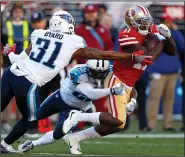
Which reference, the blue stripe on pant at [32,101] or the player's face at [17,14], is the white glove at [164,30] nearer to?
the blue stripe on pant at [32,101]

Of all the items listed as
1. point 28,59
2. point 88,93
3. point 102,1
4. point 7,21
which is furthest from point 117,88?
point 102,1

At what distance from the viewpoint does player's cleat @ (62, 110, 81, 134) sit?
29.8ft

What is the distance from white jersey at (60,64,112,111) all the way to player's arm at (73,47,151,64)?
1.39 feet

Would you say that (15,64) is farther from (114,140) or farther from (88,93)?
(114,140)

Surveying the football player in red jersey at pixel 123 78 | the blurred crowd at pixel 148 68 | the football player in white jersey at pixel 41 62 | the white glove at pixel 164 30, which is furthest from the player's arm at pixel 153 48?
the blurred crowd at pixel 148 68

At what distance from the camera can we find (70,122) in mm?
9180

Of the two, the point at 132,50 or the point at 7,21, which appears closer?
the point at 132,50

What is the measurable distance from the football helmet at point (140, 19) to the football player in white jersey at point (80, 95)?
0.55m

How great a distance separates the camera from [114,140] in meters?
11.5

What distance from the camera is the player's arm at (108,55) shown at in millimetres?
9016

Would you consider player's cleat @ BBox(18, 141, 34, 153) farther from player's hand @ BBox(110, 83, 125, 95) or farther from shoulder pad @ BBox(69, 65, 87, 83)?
player's hand @ BBox(110, 83, 125, 95)

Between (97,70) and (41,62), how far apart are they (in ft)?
2.17

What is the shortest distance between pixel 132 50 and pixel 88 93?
709 mm

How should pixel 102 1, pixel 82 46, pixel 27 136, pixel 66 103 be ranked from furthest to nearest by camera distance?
1. pixel 102 1
2. pixel 27 136
3. pixel 66 103
4. pixel 82 46
